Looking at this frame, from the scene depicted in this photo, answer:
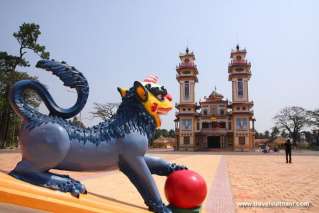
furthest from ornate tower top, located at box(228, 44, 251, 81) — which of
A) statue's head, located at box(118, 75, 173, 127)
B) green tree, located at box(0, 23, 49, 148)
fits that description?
statue's head, located at box(118, 75, 173, 127)

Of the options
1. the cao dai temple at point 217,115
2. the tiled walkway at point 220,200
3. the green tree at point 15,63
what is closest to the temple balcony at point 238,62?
the cao dai temple at point 217,115

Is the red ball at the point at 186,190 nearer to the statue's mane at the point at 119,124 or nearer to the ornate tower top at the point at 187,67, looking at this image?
the statue's mane at the point at 119,124

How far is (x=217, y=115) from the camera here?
49.8 m

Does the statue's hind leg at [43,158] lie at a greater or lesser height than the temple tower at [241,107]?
lesser

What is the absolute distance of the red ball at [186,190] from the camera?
12.3ft

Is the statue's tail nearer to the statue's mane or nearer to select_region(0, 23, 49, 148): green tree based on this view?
the statue's mane

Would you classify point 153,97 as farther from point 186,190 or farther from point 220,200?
point 220,200

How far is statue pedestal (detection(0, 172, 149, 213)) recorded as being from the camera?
9.04 feet

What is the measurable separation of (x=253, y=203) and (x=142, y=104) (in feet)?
12.4

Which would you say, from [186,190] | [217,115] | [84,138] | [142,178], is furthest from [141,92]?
[217,115]

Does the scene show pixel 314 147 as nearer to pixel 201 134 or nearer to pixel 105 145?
pixel 201 134

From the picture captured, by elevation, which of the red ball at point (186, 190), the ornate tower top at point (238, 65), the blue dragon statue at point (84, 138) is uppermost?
the ornate tower top at point (238, 65)

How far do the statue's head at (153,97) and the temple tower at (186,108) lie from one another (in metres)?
43.9

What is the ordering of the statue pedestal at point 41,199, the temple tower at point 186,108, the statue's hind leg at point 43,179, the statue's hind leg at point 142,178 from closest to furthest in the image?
the statue pedestal at point 41,199
the statue's hind leg at point 43,179
the statue's hind leg at point 142,178
the temple tower at point 186,108
